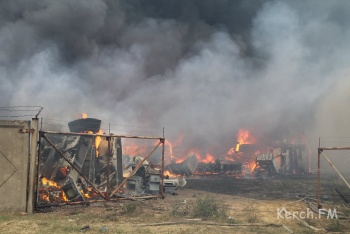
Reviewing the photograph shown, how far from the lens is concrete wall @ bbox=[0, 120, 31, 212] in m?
9.81

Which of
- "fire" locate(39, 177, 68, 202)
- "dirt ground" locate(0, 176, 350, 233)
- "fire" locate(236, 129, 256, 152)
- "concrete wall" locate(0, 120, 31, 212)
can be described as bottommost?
"dirt ground" locate(0, 176, 350, 233)

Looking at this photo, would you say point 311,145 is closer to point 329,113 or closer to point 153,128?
point 329,113

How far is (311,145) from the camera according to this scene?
2009 inches

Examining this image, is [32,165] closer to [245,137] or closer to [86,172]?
[86,172]

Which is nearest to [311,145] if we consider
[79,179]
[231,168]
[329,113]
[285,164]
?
[329,113]

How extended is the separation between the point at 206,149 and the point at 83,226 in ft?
139

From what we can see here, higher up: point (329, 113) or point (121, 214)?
point (329, 113)

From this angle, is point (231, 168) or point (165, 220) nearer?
point (165, 220)

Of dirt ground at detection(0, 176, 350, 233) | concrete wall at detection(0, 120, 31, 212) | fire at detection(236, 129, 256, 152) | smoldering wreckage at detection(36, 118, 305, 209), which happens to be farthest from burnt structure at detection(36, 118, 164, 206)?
fire at detection(236, 129, 256, 152)

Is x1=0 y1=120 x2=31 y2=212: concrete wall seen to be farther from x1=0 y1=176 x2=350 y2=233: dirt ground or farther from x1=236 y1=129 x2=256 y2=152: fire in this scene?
x1=236 y1=129 x2=256 y2=152: fire

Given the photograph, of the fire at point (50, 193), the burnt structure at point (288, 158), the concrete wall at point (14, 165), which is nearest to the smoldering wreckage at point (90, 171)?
the fire at point (50, 193)

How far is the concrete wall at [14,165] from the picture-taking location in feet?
32.2

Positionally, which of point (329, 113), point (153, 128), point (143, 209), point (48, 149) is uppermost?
point (329, 113)

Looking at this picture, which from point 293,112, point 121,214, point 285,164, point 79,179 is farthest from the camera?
point 293,112
